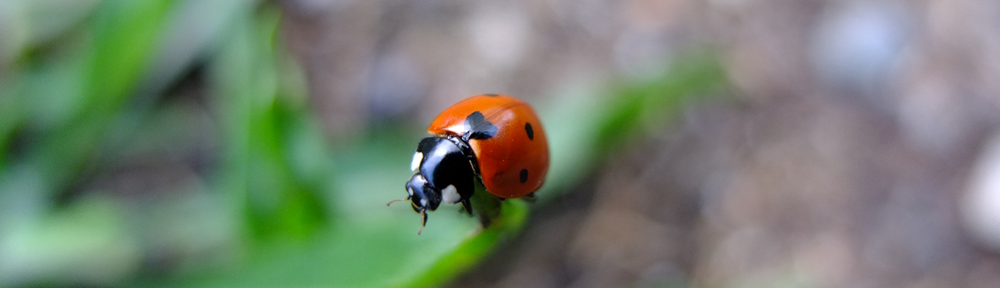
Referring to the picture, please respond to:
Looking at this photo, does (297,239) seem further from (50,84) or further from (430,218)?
(50,84)

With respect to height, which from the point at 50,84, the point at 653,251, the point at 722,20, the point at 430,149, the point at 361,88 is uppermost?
the point at 722,20

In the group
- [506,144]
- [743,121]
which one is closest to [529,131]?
[506,144]

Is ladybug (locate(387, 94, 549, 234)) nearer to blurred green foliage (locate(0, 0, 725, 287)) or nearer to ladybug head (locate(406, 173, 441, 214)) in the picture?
ladybug head (locate(406, 173, 441, 214))

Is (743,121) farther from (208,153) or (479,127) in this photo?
(208,153)

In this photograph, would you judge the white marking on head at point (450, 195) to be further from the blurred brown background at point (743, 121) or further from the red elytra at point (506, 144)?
the blurred brown background at point (743, 121)

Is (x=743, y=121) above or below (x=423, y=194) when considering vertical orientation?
above

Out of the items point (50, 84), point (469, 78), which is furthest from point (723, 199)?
point (50, 84)

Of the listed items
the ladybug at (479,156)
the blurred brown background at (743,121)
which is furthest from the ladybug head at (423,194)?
the blurred brown background at (743,121)
